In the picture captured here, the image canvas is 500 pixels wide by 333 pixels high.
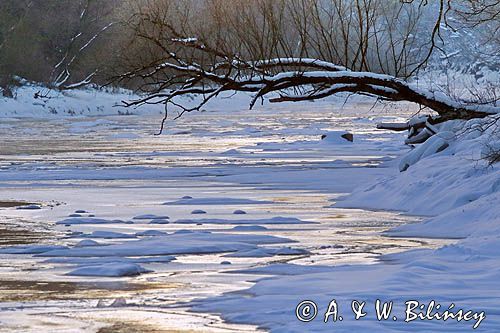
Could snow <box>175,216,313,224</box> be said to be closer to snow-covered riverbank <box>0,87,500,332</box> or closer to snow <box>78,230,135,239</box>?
snow-covered riverbank <box>0,87,500,332</box>

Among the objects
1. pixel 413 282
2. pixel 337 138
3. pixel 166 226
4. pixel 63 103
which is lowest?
pixel 166 226

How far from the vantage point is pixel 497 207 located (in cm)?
1019

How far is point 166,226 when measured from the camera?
11.1 meters

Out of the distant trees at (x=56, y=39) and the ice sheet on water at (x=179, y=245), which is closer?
the ice sheet on water at (x=179, y=245)

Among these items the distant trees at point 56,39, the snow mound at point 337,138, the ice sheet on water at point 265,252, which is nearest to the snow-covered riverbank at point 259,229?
the ice sheet on water at point 265,252

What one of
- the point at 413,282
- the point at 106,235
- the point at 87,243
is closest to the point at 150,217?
the point at 106,235

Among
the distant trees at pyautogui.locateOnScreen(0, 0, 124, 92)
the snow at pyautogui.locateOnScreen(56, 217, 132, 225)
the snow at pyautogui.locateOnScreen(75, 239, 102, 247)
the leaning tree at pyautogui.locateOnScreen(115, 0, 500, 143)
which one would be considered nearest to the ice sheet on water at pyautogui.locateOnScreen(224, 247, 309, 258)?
the snow at pyautogui.locateOnScreen(75, 239, 102, 247)

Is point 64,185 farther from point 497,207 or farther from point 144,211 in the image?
point 497,207

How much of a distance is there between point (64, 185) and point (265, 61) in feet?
12.3

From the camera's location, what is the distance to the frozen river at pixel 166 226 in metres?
6.84

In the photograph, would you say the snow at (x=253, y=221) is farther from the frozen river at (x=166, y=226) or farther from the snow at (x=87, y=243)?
the snow at (x=87, y=243)

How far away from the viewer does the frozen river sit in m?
6.84

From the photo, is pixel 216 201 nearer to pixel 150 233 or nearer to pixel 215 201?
pixel 215 201

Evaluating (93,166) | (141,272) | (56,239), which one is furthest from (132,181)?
(141,272)
